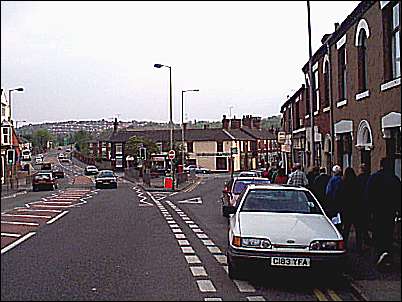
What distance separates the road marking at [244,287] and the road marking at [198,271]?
775 mm

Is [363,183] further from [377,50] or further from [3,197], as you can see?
[3,197]

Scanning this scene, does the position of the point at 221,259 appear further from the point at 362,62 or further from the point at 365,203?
the point at 362,62

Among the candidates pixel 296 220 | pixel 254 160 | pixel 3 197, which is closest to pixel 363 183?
pixel 296 220

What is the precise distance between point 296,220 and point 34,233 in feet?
27.7

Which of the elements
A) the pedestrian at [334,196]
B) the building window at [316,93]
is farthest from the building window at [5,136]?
the building window at [316,93]

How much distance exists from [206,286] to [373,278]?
2.54m

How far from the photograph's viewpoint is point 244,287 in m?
10.1

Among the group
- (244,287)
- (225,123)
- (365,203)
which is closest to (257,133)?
(225,123)

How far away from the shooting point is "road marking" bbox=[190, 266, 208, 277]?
11200 mm

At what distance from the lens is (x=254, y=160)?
104312 mm

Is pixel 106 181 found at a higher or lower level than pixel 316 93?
lower

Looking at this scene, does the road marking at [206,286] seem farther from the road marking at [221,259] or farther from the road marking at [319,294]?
the road marking at [221,259]

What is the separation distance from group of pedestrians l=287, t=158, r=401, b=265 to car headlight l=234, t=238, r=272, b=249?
2.03 metres

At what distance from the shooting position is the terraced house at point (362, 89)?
1609 centimetres
